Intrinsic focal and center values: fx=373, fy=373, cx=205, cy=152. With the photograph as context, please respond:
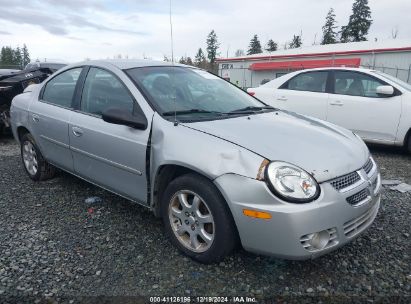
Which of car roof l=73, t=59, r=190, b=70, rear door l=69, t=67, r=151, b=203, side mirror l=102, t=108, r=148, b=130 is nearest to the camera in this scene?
side mirror l=102, t=108, r=148, b=130

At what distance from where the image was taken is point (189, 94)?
3410mm

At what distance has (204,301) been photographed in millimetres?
2383

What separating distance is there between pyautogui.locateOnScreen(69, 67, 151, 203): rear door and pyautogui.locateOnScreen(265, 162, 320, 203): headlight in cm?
111

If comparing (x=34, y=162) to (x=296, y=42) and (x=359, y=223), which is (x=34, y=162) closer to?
(x=359, y=223)

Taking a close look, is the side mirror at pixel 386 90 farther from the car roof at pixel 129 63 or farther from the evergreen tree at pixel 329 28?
the evergreen tree at pixel 329 28

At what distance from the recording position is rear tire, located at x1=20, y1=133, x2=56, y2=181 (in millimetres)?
4582

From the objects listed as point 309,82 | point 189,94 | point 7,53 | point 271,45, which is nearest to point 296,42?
point 271,45

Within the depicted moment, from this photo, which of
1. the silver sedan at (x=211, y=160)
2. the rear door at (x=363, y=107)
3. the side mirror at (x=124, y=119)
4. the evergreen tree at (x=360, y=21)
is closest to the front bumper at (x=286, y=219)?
the silver sedan at (x=211, y=160)

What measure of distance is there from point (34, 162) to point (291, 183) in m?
3.60

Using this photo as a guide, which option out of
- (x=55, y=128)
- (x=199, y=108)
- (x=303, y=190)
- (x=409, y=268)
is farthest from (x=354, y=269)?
(x=55, y=128)

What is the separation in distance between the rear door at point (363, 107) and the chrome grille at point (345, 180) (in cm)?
385

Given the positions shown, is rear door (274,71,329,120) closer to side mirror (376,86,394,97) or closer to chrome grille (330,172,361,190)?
side mirror (376,86,394,97)

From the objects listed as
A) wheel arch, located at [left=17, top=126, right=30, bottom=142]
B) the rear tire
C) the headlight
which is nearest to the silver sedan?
the headlight

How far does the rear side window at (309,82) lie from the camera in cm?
675
